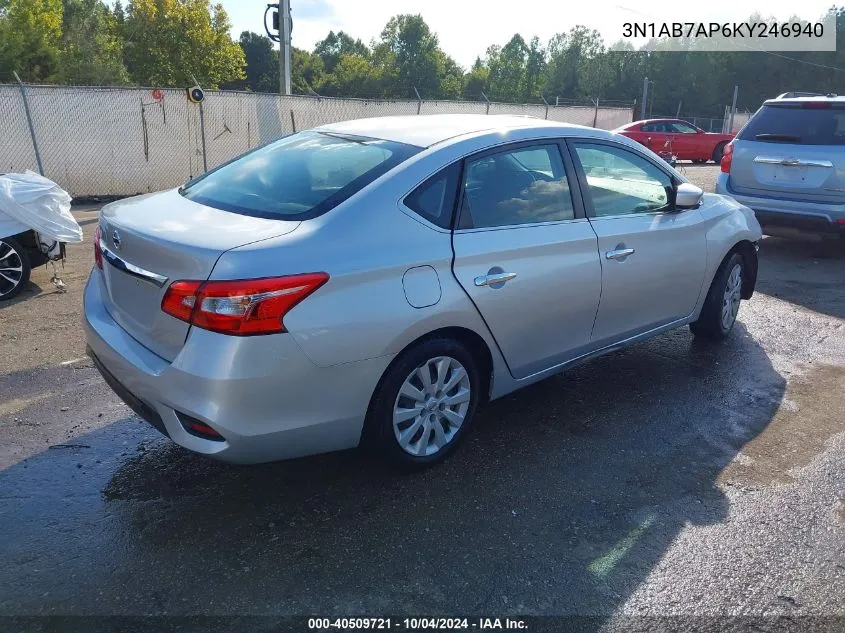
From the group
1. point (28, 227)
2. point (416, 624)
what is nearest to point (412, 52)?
point (28, 227)

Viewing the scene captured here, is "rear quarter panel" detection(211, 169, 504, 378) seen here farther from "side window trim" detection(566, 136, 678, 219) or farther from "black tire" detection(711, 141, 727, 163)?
"black tire" detection(711, 141, 727, 163)

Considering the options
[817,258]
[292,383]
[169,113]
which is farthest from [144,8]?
[292,383]

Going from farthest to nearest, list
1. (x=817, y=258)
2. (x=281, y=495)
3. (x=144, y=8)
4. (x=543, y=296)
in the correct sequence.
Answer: (x=144, y=8) → (x=817, y=258) → (x=543, y=296) → (x=281, y=495)

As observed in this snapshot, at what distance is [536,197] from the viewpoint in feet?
12.4

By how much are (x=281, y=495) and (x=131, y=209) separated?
61.3 inches

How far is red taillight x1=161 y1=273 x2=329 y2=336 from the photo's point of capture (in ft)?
8.79

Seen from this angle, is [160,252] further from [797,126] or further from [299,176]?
[797,126]

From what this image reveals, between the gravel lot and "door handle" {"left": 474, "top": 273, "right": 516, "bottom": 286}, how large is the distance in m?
0.93

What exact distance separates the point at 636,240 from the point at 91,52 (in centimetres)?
5643

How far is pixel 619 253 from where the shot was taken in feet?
13.3

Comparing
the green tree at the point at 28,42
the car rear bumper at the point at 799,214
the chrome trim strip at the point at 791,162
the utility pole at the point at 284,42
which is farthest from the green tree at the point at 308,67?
the car rear bumper at the point at 799,214

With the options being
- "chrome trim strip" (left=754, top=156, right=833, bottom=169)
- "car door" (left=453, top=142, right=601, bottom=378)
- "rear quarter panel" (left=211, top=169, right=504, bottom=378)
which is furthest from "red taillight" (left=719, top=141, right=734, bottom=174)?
"rear quarter panel" (left=211, top=169, right=504, bottom=378)

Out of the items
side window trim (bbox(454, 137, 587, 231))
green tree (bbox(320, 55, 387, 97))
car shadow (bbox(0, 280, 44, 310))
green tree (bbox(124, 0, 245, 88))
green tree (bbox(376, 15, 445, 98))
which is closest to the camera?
side window trim (bbox(454, 137, 587, 231))

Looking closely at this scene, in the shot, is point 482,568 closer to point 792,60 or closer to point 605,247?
point 605,247
